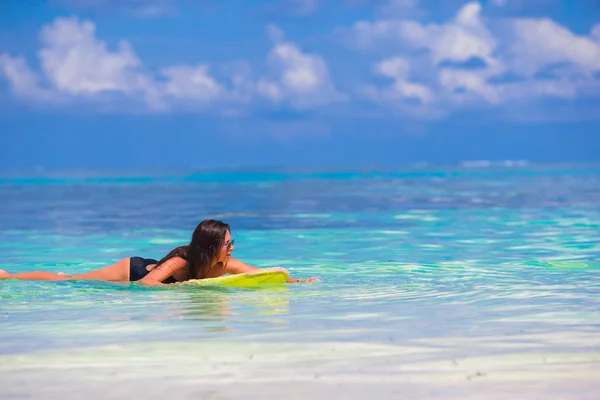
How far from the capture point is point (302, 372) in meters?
5.42

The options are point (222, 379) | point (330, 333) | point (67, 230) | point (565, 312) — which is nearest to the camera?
point (222, 379)

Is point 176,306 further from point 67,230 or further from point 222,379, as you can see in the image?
point 67,230

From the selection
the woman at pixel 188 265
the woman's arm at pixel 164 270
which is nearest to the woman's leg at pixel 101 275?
the woman at pixel 188 265

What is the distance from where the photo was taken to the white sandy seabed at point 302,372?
4945 mm

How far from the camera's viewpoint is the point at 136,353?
6000mm

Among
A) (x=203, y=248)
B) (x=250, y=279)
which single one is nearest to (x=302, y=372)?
(x=203, y=248)

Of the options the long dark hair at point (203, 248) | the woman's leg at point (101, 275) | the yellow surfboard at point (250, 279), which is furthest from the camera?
the woman's leg at point (101, 275)

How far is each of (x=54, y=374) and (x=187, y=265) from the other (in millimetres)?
3778

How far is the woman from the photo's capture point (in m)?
8.91

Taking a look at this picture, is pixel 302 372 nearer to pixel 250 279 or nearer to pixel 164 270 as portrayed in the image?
pixel 250 279

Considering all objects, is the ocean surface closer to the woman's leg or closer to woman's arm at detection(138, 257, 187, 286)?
the woman's leg

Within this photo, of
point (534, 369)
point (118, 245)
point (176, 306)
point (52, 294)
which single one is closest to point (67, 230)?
point (118, 245)

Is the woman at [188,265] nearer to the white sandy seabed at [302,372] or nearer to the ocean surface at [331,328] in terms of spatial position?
the ocean surface at [331,328]

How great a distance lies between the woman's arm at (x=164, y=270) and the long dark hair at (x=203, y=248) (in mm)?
59
